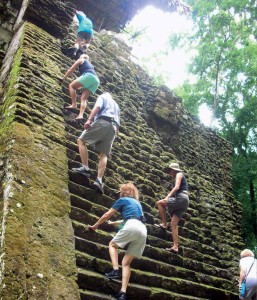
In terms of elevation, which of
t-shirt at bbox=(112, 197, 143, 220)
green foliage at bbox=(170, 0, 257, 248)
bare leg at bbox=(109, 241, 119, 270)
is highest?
A: green foliage at bbox=(170, 0, 257, 248)

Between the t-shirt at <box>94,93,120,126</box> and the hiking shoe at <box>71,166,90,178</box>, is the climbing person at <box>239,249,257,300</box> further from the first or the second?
the t-shirt at <box>94,93,120,126</box>

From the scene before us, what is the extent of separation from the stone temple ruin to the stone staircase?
2cm

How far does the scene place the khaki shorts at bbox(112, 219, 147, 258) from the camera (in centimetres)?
358

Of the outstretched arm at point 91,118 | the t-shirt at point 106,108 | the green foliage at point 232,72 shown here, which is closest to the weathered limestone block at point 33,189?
the outstretched arm at point 91,118

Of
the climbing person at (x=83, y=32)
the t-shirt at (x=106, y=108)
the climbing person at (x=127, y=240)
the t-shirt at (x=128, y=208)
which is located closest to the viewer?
the climbing person at (x=127, y=240)

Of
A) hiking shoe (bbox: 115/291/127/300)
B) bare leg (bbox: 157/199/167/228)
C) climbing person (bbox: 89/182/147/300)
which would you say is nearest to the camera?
hiking shoe (bbox: 115/291/127/300)

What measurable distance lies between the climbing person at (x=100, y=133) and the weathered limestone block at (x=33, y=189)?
0.38 meters

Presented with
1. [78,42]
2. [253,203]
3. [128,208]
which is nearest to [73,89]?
[78,42]

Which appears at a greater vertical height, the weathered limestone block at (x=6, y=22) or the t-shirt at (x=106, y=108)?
the weathered limestone block at (x=6, y=22)

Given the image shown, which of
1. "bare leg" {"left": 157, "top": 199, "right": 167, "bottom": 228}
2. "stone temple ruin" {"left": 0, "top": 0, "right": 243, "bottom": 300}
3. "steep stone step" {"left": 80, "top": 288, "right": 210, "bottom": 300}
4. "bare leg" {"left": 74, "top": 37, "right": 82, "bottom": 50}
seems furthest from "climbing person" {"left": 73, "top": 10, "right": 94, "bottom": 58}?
"steep stone step" {"left": 80, "top": 288, "right": 210, "bottom": 300}

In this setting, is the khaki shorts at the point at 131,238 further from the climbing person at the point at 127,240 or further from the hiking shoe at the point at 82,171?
the hiking shoe at the point at 82,171

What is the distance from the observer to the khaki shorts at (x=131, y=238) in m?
3.58

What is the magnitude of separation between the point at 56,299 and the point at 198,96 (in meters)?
17.9

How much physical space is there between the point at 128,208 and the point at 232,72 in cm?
1617
